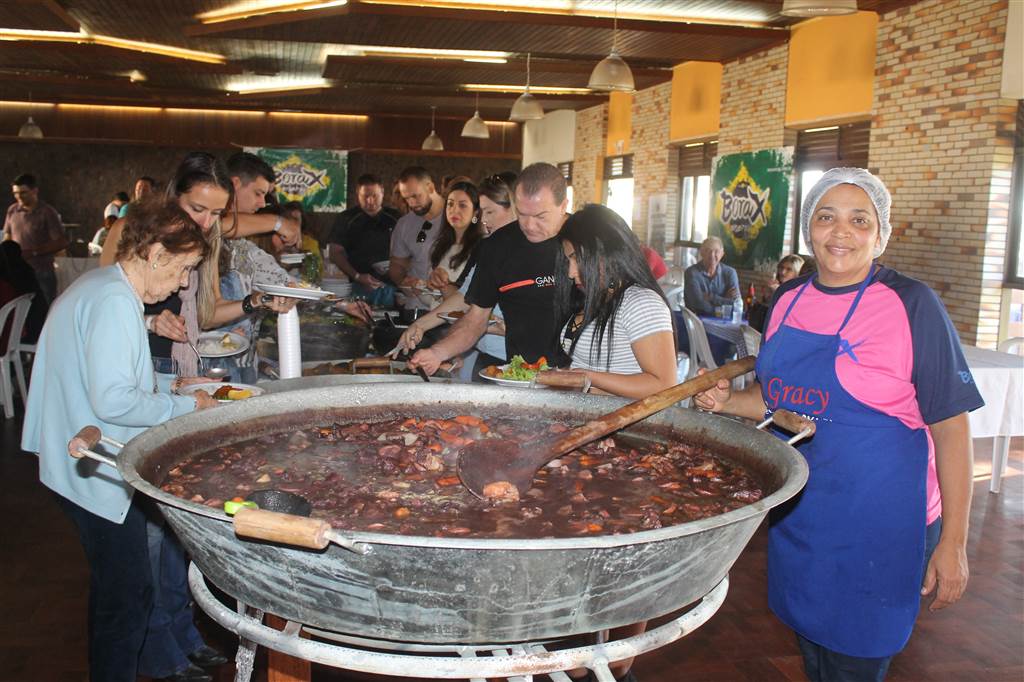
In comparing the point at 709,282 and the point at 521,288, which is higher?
the point at 521,288

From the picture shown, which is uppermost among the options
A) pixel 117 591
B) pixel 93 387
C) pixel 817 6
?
pixel 817 6

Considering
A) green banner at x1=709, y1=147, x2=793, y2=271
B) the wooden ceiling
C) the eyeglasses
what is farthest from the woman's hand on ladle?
green banner at x1=709, y1=147, x2=793, y2=271

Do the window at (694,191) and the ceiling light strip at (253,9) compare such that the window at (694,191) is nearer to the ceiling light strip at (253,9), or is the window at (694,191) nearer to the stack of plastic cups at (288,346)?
the ceiling light strip at (253,9)

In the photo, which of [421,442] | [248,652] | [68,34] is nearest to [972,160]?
[421,442]

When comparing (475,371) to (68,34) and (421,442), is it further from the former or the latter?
(68,34)

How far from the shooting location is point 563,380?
247cm

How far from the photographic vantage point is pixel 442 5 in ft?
31.5

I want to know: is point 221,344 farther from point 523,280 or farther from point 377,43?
point 377,43

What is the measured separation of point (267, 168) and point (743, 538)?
361 cm

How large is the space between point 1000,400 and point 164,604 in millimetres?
4835

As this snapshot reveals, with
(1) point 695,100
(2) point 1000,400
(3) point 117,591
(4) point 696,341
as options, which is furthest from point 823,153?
(3) point 117,591

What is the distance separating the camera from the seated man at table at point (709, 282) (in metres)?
9.13

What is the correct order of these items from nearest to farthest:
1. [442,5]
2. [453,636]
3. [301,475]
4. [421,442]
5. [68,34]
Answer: [453,636] → [301,475] → [421,442] → [442,5] → [68,34]

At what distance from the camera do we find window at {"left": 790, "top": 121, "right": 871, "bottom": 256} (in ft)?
30.7
